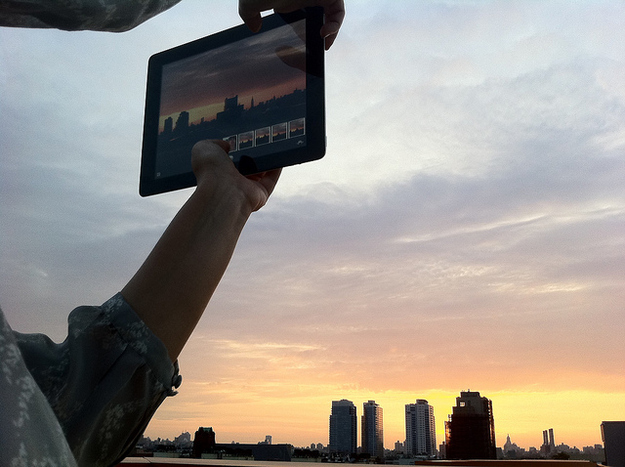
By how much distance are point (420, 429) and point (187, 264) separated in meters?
61.4

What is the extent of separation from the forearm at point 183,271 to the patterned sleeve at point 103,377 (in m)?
0.02

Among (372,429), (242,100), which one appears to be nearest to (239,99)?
(242,100)

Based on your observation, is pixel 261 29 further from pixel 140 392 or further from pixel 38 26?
pixel 140 392

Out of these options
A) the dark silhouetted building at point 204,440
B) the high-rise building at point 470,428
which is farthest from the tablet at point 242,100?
the high-rise building at point 470,428

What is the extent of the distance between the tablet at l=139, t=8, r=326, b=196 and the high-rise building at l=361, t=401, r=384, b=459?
165 ft

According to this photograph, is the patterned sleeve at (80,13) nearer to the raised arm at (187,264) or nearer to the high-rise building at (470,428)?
the raised arm at (187,264)

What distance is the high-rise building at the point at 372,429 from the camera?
48213mm

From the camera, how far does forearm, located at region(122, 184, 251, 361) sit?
451mm

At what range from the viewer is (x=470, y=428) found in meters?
37.7

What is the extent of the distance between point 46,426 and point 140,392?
166 mm

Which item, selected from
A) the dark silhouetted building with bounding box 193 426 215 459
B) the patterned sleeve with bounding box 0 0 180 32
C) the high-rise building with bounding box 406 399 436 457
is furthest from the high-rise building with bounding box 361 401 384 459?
the patterned sleeve with bounding box 0 0 180 32

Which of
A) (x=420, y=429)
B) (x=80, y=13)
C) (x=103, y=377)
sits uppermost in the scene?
(x=80, y=13)

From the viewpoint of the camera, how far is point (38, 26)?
0.39 meters

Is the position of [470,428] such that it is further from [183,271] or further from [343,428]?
[183,271]
